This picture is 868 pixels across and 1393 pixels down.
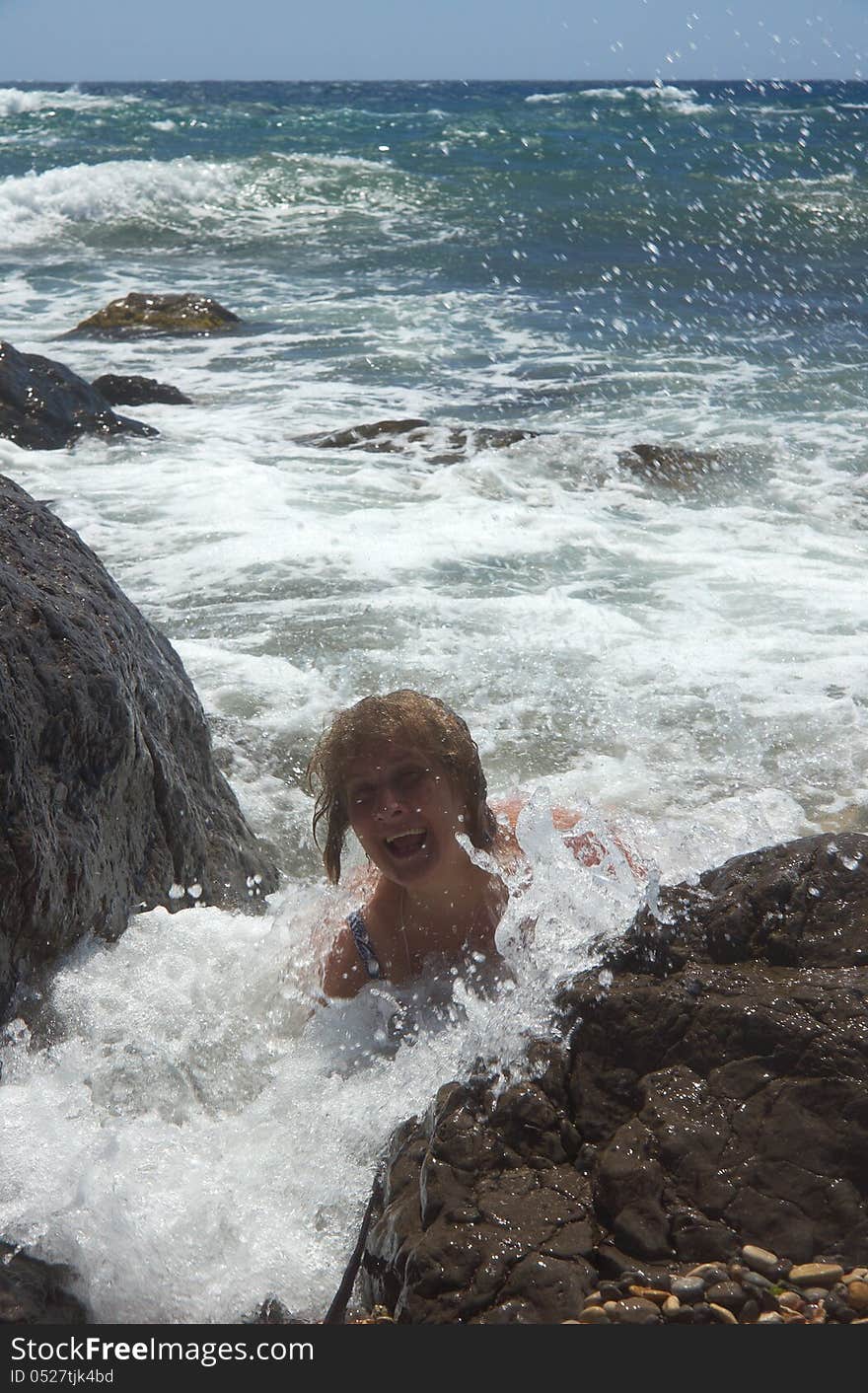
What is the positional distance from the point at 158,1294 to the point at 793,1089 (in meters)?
1.18

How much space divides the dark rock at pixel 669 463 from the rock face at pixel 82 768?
610 cm

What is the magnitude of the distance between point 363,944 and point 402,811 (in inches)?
14.6

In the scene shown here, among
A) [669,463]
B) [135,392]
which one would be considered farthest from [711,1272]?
[135,392]

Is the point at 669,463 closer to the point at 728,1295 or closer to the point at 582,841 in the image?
the point at 582,841

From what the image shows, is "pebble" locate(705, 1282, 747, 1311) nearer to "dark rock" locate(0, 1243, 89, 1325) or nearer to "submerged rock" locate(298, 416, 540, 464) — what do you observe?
"dark rock" locate(0, 1243, 89, 1325)

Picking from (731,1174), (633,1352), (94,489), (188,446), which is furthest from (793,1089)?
(188,446)

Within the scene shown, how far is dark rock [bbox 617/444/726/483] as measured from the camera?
9.20m

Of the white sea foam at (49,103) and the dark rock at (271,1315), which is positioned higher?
the white sea foam at (49,103)

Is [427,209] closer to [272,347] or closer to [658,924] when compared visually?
[272,347]

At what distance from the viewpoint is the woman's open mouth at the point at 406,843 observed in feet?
9.89

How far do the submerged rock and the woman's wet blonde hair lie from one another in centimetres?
666

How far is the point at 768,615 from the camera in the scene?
6648mm

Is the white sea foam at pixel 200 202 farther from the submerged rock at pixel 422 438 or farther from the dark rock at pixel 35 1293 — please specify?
the dark rock at pixel 35 1293

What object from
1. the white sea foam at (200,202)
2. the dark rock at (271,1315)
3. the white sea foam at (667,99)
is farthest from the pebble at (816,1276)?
the white sea foam at (667,99)
